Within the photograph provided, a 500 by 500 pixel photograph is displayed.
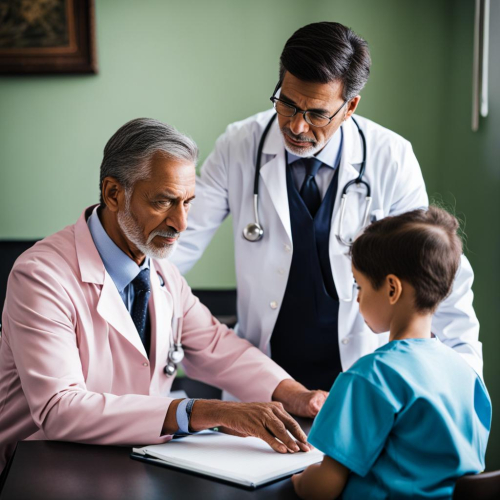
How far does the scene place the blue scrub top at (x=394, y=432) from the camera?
932 millimetres

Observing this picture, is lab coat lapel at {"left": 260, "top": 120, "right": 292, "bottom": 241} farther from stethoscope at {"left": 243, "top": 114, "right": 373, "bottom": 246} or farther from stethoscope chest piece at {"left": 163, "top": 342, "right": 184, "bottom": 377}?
stethoscope chest piece at {"left": 163, "top": 342, "right": 184, "bottom": 377}

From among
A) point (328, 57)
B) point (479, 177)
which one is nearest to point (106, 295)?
point (328, 57)

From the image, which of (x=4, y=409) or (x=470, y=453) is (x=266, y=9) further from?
(x=470, y=453)

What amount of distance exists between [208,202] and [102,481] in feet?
Result: 3.49

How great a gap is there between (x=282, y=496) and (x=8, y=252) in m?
2.19

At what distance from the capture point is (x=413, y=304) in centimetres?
105

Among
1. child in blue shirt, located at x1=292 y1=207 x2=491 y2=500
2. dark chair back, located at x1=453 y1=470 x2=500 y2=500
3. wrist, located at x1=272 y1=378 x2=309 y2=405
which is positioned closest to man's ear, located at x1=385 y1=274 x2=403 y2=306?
child in blue shirt, located at x1=292 y1=207 x2=491 y2=500

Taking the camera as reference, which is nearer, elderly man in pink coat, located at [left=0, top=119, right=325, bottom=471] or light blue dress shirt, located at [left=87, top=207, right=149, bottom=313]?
elderly man in pink coat, located at [left=0, top=119, right=325, bottom=471]

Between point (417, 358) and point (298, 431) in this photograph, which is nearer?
point (417, 358)

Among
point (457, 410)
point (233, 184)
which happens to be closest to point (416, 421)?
point (457, 410)

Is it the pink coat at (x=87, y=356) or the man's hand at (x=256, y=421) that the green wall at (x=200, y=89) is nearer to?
the pink coat at (x=87, y=356)

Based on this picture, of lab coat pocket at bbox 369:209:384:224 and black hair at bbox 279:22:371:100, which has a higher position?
black hair at bbox 279:22:371:100

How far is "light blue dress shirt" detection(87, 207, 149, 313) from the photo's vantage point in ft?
4.90

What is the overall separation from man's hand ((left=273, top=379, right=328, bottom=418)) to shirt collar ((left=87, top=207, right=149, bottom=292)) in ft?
1.46
